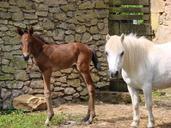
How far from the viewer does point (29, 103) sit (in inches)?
338

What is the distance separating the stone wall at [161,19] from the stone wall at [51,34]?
51.5 inches

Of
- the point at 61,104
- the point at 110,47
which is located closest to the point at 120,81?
the point at 61,104

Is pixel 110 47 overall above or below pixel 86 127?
above

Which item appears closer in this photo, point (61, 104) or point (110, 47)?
point (110, 47)

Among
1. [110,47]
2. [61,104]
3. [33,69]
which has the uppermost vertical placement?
[110,47]

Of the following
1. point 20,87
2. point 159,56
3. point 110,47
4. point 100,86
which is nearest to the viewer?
point 110,47

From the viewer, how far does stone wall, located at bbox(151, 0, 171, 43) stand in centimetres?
1006

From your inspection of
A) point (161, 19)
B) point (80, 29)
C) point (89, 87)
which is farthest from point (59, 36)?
point (161, 19)

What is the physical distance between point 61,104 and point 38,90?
1.96ft

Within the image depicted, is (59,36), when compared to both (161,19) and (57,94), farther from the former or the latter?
(161,19)

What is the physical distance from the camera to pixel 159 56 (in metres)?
6.75

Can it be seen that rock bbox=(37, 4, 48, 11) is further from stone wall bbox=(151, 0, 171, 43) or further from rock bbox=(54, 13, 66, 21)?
stone wall bbox=(151, 0, 171, 43)

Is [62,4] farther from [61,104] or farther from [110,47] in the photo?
[110,47]

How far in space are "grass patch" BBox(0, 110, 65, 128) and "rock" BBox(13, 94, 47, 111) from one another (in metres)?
0.17
